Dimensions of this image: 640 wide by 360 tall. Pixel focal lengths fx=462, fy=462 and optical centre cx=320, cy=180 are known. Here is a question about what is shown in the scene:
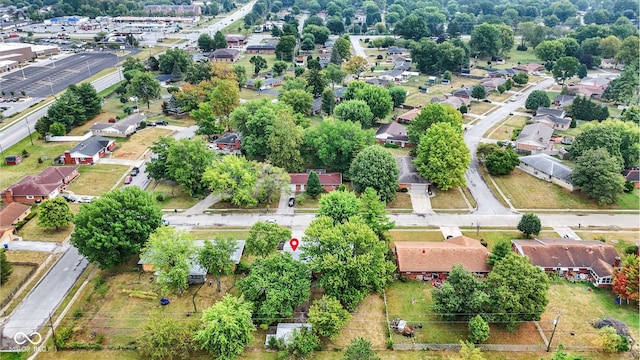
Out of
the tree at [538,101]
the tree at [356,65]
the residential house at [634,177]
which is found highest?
the tree at [356,65]

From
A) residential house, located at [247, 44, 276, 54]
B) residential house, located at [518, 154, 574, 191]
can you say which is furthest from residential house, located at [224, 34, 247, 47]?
residential house, located at [518, 154, 574, 191]

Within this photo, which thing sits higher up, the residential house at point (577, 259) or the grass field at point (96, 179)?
the residential house at point (577, 259)

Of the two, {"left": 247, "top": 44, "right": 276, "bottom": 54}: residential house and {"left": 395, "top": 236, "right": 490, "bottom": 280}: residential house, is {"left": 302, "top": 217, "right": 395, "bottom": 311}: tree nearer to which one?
{"left": 395, "top": 236, "right": 490, "bottom": 280}: residential house

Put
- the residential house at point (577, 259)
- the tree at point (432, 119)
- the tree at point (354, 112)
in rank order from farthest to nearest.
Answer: the tree at point (354, 112) < the tree at point (432, 119) < the residential house at point (577, 259)

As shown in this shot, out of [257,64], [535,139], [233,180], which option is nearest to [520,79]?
[535,139]

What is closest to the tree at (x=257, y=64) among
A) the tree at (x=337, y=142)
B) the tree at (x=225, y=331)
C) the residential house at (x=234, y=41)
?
the residential house at (x=234, y=41)

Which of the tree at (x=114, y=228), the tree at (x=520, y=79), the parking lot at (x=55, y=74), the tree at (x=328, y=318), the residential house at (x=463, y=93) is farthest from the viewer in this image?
the tree at (x=520, y=79)

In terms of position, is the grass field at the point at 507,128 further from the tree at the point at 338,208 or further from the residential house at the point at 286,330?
the residential house at the point at 286,330
